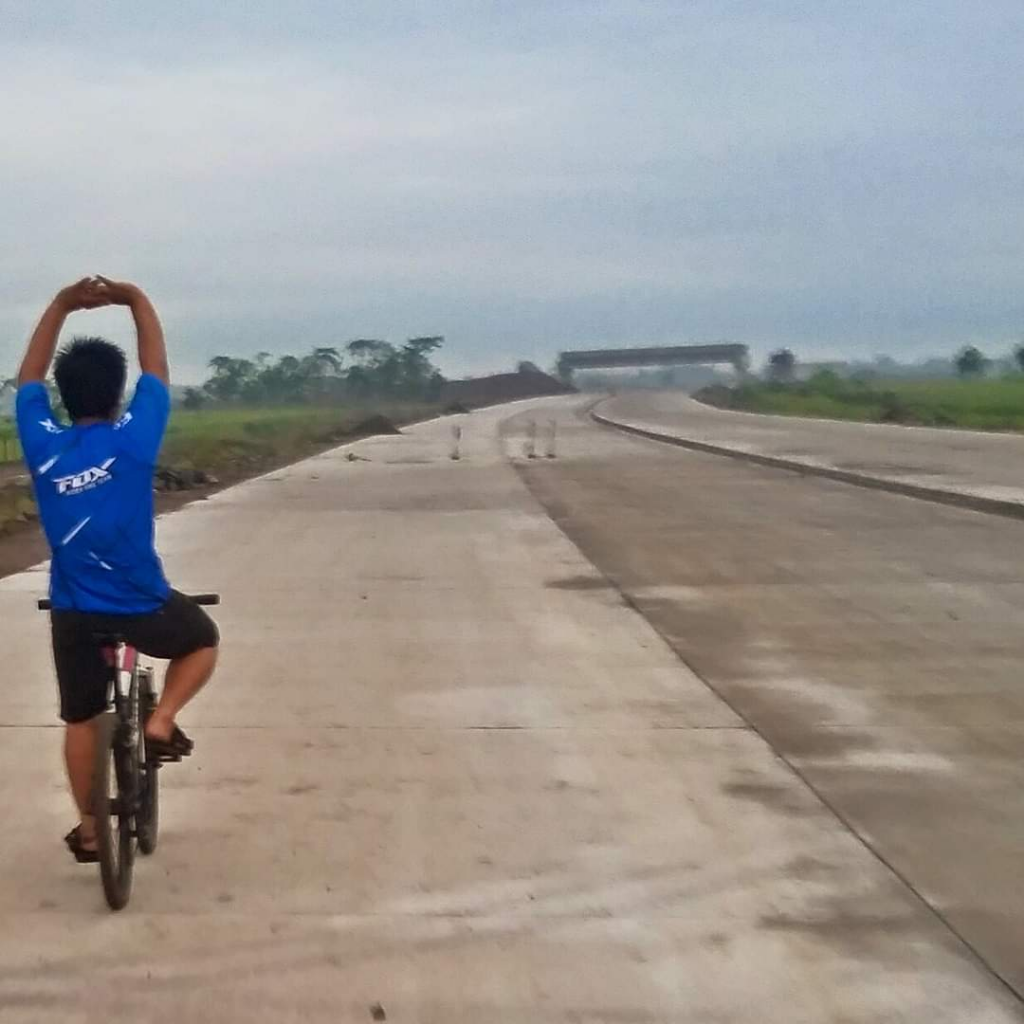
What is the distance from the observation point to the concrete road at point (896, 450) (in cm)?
2663

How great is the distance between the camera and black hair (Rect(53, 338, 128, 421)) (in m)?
5.58

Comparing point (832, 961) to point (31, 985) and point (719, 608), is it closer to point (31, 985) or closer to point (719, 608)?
point (31, 985)

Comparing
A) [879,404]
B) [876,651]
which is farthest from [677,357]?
[876,651]

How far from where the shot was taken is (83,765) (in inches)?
223

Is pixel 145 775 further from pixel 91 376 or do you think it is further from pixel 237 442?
pixel 237 442

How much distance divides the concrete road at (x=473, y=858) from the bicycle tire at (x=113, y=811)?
100 mm

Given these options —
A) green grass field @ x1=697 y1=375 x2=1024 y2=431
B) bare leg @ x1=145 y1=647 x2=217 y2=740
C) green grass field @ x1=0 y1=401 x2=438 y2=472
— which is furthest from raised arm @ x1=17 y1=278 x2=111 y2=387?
green grass field @ x1=697 y1=375 x2=1024 y2=431

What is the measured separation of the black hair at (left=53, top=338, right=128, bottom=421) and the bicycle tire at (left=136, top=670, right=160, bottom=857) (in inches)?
39.0

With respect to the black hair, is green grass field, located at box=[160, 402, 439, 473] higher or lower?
lower

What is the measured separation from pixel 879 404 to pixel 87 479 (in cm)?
9079

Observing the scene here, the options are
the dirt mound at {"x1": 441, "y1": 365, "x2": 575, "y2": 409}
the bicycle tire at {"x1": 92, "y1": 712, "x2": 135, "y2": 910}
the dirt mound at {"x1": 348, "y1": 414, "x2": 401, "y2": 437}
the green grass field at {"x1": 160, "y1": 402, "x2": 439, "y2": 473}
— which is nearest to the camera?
the bicycle tire at {"x1": 92, "y1": 712, "x2": 135, "y2": 910}

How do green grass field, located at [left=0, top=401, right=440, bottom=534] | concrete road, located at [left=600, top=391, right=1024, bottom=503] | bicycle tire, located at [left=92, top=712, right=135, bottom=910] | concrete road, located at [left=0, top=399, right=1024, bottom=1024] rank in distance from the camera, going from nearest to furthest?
concrete road, located at [left=0, top=399, right=1024, bottom=1024]
bicycle tire, located at [left=92, top=712, right=135, bottom=910]
concrete road, located at [left=600, top=391, right=1024, bottom=503]
green grass field, located at [left=0, top=401, right=440, bottom=534]

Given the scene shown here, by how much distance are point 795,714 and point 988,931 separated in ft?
11.1

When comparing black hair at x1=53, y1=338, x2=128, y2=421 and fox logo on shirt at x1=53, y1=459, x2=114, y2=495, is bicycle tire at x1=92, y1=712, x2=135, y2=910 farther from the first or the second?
black hair at x1=53, y1=338, x2=128, y2=421
